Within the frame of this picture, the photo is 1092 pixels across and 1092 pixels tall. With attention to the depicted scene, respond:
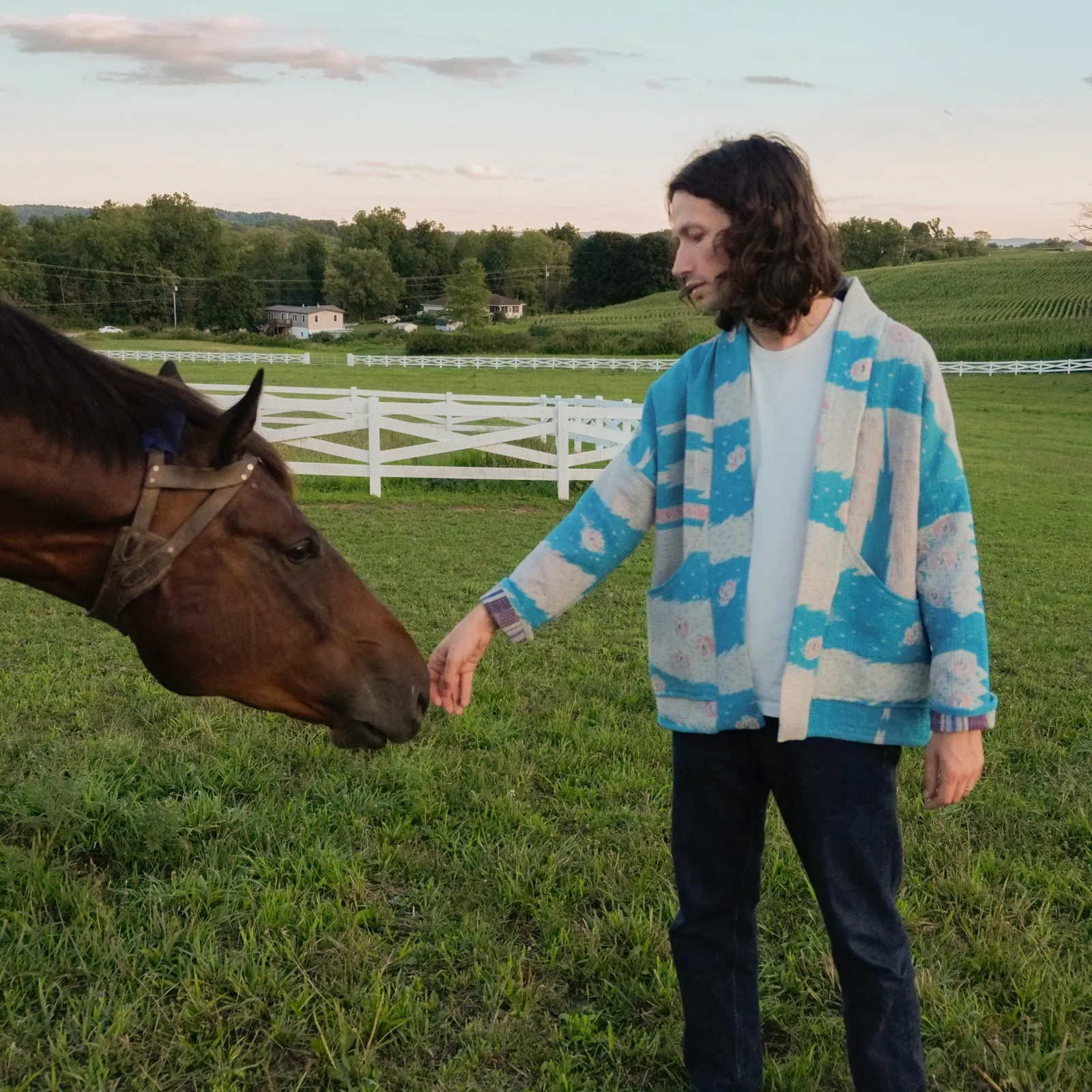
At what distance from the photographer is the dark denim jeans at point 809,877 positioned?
192 cm

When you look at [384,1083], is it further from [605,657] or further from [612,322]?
[612,322]

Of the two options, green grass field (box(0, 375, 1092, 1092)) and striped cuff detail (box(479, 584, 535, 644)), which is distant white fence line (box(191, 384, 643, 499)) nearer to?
green grass field (box(0, 375, 1092, 1092))

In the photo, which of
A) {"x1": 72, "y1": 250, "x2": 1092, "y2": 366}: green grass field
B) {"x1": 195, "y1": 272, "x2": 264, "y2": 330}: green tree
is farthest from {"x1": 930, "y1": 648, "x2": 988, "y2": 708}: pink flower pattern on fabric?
{"x1": 195, "y1": 272, "x2": 264, "y2": 330}: green tree

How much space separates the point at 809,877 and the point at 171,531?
1538 millimetres

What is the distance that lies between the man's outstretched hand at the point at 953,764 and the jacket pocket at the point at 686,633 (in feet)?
1.43

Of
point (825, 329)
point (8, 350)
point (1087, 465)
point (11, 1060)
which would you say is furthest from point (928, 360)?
point (1087, 465)

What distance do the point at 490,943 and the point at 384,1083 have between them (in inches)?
22.1

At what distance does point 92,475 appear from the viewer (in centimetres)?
197

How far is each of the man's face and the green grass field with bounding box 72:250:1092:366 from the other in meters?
37.1

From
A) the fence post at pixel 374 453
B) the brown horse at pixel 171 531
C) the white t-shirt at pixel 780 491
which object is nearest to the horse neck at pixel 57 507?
the brown horse at pixel 171 531

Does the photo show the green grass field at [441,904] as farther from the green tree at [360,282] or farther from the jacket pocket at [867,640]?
the green tree at [360,282]

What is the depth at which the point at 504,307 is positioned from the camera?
4008 inches

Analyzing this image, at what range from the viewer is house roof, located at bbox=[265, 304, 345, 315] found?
88000 mm

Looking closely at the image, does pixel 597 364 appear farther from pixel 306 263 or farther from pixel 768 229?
pixel 306 263
